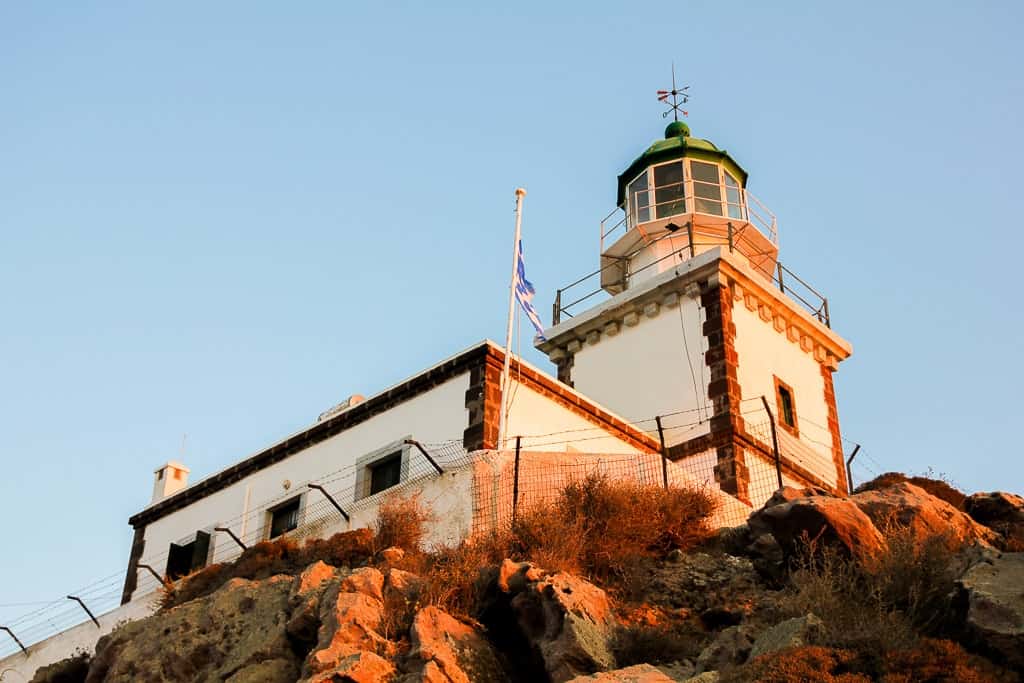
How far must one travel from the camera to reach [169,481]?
97.1 feet

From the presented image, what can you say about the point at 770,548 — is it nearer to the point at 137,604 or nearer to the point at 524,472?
the point at 524,472

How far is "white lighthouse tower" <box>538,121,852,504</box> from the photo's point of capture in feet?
84.7

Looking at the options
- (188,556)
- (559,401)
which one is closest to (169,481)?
(188,556)

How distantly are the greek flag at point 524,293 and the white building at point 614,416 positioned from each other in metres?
0.95

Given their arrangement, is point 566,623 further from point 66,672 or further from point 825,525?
point 66,672

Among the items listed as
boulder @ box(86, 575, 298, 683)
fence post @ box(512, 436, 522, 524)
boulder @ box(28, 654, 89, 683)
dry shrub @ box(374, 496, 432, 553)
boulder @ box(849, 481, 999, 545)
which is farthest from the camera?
boulder @ box(28, 654, 89, 683)

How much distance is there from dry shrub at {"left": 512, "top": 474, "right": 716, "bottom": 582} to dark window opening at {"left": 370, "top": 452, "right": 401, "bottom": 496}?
4.20 meters

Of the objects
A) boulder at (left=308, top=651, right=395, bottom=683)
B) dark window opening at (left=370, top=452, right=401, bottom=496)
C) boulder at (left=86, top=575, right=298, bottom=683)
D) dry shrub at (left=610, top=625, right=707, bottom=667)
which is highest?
dark window opening at (left=370, top=452, right=401, bottom=496)

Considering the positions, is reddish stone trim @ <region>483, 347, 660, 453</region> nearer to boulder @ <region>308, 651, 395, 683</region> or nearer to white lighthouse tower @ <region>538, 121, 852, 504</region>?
white lighthouse tower @ <region>538, 121, 852, 504</region>

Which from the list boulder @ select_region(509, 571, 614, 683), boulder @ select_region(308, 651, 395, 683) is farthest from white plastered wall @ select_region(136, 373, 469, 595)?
boulder @ select_region(308, 651, 395, 683)

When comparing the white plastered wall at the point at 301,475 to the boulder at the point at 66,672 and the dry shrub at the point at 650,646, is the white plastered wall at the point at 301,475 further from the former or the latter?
the dry shrub at the point at 650,646

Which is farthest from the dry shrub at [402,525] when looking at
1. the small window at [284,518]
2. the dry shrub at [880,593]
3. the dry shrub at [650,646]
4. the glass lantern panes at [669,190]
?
the glass lantern panes at [669,190]

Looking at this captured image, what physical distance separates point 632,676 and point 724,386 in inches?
488

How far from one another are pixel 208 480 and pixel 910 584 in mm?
17050
